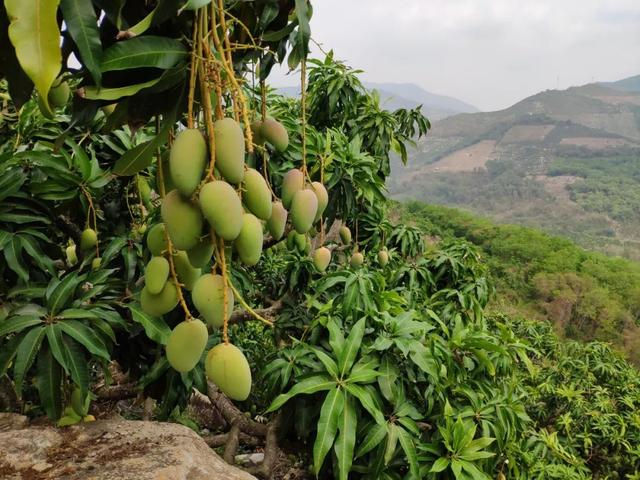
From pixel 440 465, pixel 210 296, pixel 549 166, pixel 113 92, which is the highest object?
pixel 113 92

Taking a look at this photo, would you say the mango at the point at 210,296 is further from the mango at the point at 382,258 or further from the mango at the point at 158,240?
the mango at the point at 382,258

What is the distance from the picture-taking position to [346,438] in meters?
1.29

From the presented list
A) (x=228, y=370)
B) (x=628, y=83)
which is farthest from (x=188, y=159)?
(x=628, y=83)

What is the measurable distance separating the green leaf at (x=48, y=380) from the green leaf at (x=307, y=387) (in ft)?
1.72

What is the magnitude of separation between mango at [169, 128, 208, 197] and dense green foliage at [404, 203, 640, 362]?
11.3 meters

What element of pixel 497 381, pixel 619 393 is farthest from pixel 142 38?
pixel 619 393

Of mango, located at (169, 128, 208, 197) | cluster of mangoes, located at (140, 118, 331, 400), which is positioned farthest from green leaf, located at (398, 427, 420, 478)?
mango, located at (169, 128, 208, 197)

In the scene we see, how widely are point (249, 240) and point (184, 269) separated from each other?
0.12m

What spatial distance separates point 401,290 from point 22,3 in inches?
81.6

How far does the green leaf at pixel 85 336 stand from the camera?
3.70 ft

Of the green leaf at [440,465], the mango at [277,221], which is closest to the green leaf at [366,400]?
the green leaf at [440,465]

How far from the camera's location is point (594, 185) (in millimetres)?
40438

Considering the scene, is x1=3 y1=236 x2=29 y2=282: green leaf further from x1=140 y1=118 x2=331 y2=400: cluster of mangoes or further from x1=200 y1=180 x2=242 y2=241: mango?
x1=200 y1=180 x2=242 y2=241: mango

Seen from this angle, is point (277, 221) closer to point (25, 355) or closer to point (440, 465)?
point (25, 355)
